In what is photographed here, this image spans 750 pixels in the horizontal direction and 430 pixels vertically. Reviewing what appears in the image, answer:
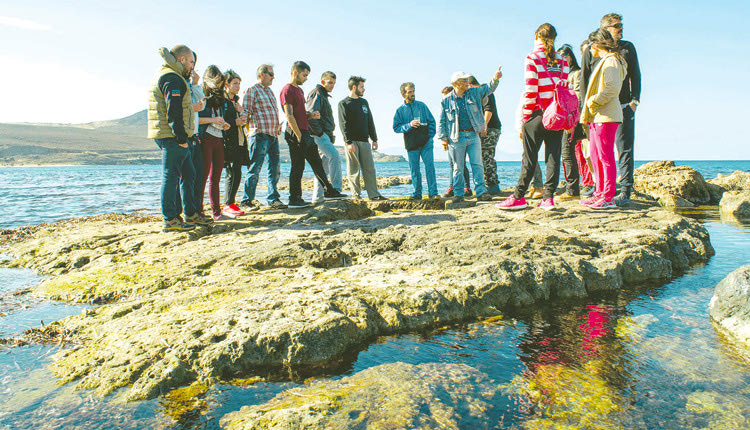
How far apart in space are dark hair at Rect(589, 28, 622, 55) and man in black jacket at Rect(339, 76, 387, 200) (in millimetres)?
3641

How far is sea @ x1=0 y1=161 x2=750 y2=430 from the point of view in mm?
2129

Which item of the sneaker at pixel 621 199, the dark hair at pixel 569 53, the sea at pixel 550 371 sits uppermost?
the dark hair at pixel 569 53

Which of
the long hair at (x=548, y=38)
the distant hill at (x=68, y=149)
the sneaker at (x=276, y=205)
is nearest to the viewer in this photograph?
the long hair at (x=548, y=38)

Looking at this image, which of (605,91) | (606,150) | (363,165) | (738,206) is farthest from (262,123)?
(738,206)

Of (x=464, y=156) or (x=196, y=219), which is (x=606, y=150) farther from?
(x=196, y=219)

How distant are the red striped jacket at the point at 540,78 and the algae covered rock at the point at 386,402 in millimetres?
4503

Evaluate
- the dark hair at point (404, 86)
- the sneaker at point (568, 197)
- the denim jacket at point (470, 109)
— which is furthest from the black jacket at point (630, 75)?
the dark hair at point (404, 86)

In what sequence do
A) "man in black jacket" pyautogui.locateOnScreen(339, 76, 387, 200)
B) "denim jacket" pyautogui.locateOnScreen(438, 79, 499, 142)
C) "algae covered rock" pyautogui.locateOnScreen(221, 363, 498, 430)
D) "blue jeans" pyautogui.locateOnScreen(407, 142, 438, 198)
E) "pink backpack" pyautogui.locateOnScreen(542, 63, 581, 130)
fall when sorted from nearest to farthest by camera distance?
1. "algae covered rock" pyautogui.locateOnScreen(221, 363, 498, 430)
2. "pink backpack" pyautogui.locateOnScreen(542, 63, 581, 130)
3. "denim jacket" pyautogui.locateOnScreen(438, 79, 499, 142)
4. "man in black jacket" pyautogui.locateOnScreen(339, 76, 387, 200)
5. "blue jeans" pyautogui.locateOnScreen(407, 142, 438, 198)

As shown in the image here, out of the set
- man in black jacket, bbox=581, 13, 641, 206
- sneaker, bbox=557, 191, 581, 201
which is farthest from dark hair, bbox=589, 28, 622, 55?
sneaker, bbox=557, 191, 581, 201

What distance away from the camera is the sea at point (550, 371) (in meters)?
2.13

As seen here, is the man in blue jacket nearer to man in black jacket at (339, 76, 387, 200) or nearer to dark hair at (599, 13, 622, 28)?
man in black jacket at (339, 76, 387, 200)

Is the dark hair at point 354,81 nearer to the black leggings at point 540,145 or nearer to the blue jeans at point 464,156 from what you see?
the blue jeans at point 464,156

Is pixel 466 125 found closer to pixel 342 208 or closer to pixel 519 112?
pixel 519 112

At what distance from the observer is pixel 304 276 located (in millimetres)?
3850
